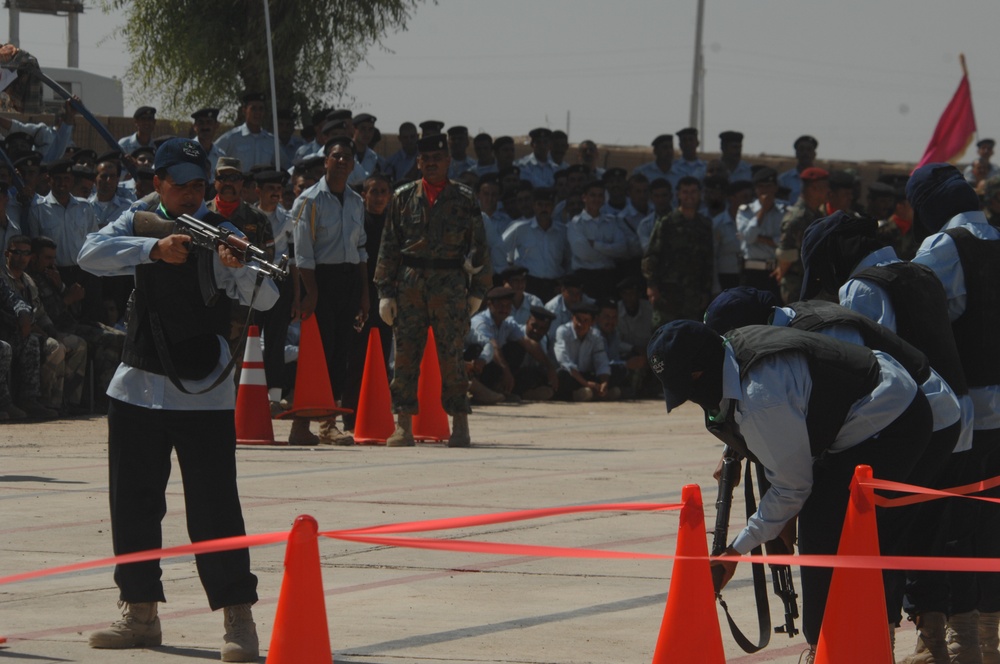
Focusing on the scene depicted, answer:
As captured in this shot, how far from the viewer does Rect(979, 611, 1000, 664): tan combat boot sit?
649 cm

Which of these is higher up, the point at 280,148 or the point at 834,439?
the point at 280,148

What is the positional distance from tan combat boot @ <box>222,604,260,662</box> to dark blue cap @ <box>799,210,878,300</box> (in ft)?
8.50

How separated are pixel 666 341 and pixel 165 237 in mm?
2230

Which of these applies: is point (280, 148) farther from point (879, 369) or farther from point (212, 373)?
point (879, 369)

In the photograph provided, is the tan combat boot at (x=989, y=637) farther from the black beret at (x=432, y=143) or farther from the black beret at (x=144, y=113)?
the black beret at (x=144, y=113)

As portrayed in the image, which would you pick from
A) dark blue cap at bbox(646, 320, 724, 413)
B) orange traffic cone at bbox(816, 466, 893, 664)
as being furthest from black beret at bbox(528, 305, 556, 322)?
orange traffic cone at bbox(816, 466, 893, 664)

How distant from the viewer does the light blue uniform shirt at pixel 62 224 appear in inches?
608

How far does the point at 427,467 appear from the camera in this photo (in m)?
11.7

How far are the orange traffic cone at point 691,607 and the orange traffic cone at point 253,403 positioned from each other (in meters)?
8.15

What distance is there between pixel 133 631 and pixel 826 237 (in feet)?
10.3

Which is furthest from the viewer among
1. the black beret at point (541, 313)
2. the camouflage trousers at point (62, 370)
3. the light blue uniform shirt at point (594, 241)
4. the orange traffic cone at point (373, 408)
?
the light blue uniform shirt at point (594, 241)

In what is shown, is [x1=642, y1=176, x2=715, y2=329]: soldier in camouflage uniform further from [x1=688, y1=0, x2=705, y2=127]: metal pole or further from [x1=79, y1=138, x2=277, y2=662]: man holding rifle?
[x1=688, y1=0, x2=705, y2=127]: metal pole

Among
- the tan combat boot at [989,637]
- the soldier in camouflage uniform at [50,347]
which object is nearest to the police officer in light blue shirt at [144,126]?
the soldier in camouflage uniform at [50,347]

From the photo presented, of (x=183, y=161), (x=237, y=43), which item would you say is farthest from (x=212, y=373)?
(x=237, y=43)
